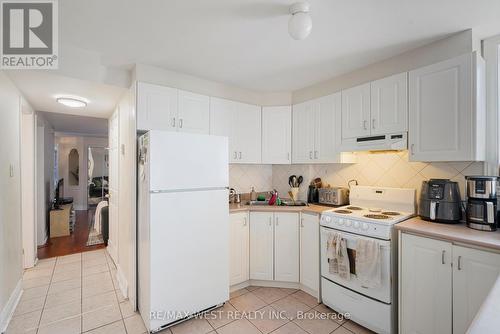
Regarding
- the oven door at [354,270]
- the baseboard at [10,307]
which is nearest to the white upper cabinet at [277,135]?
the oven door at [354,270]

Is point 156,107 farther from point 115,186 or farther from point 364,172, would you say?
point 364,172

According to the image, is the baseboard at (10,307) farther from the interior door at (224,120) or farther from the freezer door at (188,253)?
the interior door at (224,120)

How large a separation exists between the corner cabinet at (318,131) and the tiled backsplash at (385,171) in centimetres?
20

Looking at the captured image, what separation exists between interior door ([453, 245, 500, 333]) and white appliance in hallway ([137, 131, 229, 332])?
1789 millimetres

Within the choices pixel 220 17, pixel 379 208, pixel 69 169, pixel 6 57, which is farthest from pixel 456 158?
pixel 69 169

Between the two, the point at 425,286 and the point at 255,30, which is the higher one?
the point at 255,30

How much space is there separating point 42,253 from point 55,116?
2.26 metres

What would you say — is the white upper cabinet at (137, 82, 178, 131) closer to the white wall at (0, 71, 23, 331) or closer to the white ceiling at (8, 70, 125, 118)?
the white ceiling at (8, 70, 125, 118)

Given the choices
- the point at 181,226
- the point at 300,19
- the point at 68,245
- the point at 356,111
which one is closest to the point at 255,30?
the point at 300,19

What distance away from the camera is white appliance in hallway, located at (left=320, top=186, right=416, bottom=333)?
1870mm

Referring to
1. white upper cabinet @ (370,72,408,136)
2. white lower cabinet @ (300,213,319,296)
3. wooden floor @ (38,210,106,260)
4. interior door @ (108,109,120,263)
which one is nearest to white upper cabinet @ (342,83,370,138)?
white upper cabinet @ (370,72,408,136)

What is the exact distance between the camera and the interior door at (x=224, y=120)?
2773 millimetres

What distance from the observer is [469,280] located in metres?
1.49

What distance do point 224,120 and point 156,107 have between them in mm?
810
